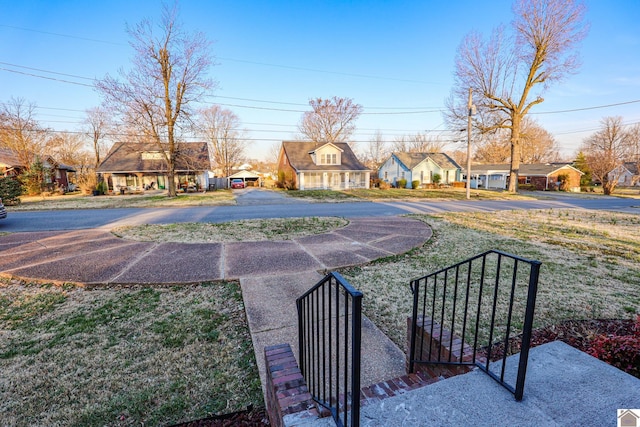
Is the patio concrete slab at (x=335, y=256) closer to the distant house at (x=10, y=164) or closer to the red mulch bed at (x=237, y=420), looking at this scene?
the red mulch bed at (x=237, y=420)

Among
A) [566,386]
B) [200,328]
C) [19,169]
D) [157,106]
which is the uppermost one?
[157,106]

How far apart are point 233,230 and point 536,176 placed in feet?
130

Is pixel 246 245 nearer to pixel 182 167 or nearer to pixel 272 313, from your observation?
pixel 272 313

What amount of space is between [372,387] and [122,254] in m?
6.71

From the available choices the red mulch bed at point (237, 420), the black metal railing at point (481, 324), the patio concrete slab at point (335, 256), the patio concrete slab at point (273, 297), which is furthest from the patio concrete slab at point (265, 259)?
the red mulch bed at point (237, 420)

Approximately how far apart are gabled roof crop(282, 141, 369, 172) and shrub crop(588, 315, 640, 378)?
29.4m

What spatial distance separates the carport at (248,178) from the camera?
4054cm

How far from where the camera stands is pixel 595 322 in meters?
3.70

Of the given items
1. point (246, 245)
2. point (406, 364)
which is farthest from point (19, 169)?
point (406, 364)

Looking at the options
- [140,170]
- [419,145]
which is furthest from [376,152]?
[140,170]

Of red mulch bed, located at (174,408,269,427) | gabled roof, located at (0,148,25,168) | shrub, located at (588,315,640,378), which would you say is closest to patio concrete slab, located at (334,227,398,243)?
shrub, located at (588,315,640,378)

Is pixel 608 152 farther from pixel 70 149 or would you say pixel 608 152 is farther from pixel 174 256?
pixel 70 149

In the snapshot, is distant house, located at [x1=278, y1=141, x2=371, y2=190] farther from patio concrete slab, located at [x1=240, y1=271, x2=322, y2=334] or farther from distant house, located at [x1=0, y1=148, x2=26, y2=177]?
patio concrete slab, located at [x1=240, y1=271, x2=322, y2=334]

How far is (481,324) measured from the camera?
369cm
